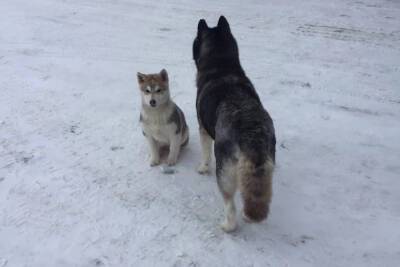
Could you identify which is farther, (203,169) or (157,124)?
(203,169)

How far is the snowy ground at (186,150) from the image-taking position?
11.2ft

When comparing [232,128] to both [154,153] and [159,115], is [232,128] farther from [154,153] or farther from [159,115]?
[154,153]

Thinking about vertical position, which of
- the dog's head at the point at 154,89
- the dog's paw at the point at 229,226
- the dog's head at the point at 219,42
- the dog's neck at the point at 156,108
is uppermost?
the dog's head at the point at 219,42

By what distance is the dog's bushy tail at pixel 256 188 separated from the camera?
116 inches

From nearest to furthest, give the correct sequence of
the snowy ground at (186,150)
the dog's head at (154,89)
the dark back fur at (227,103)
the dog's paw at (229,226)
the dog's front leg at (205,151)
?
the dark back fur at (227,103) → the snowy ground at (186,150) → the dog's paw at (229,226) → the dog's head at (154,89) → the dog's front leg at (205,151)

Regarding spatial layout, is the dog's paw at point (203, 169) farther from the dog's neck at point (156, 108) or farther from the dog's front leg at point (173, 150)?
the dog's neck at point (156, 108)

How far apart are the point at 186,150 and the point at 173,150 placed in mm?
410

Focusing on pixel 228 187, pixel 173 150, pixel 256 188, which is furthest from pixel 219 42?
pixel 256 188

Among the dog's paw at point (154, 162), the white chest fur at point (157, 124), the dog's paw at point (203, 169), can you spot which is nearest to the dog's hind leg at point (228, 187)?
the dog's paw at point (203, 169)

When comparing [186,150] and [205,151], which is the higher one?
[205,151]

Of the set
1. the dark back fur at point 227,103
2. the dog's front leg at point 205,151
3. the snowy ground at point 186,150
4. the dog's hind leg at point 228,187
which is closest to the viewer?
the dark back fur at point 227,103

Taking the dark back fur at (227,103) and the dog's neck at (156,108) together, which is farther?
the dog's neck at (156,108)

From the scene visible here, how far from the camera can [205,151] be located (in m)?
4.18

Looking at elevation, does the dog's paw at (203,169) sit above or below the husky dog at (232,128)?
below
